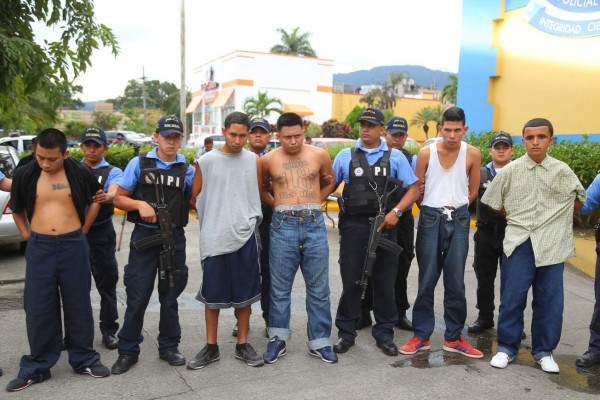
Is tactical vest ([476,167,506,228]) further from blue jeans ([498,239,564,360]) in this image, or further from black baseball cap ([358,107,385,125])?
black baseball cap ([358,107,385,125])

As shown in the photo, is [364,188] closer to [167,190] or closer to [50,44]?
[167,190]

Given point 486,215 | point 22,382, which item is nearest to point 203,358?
point 22,382

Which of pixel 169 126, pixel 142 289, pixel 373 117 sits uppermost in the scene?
pixel 373 117

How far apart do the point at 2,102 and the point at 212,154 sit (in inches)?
120

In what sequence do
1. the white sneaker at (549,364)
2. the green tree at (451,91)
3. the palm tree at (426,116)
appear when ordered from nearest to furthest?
the white sneaker at (549,364) < the green tree at (451,91) < the palm tree at (426,116)

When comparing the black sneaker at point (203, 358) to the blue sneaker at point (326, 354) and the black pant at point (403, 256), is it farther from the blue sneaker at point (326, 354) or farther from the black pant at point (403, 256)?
the black pant at point (403, 256)

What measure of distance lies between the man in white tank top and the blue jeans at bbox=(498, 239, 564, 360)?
318 mm

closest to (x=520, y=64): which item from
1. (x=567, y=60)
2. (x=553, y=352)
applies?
(x=567, y=60)

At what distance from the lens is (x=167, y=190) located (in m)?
4.22

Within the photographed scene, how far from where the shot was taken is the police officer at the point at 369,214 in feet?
14.8

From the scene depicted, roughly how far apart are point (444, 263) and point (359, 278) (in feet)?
2.38

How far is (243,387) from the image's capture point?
3.90 metres

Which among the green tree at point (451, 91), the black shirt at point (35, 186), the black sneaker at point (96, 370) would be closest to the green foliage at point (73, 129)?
the green tree at point (451, 91)

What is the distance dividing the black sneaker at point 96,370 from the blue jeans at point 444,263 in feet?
8.14
